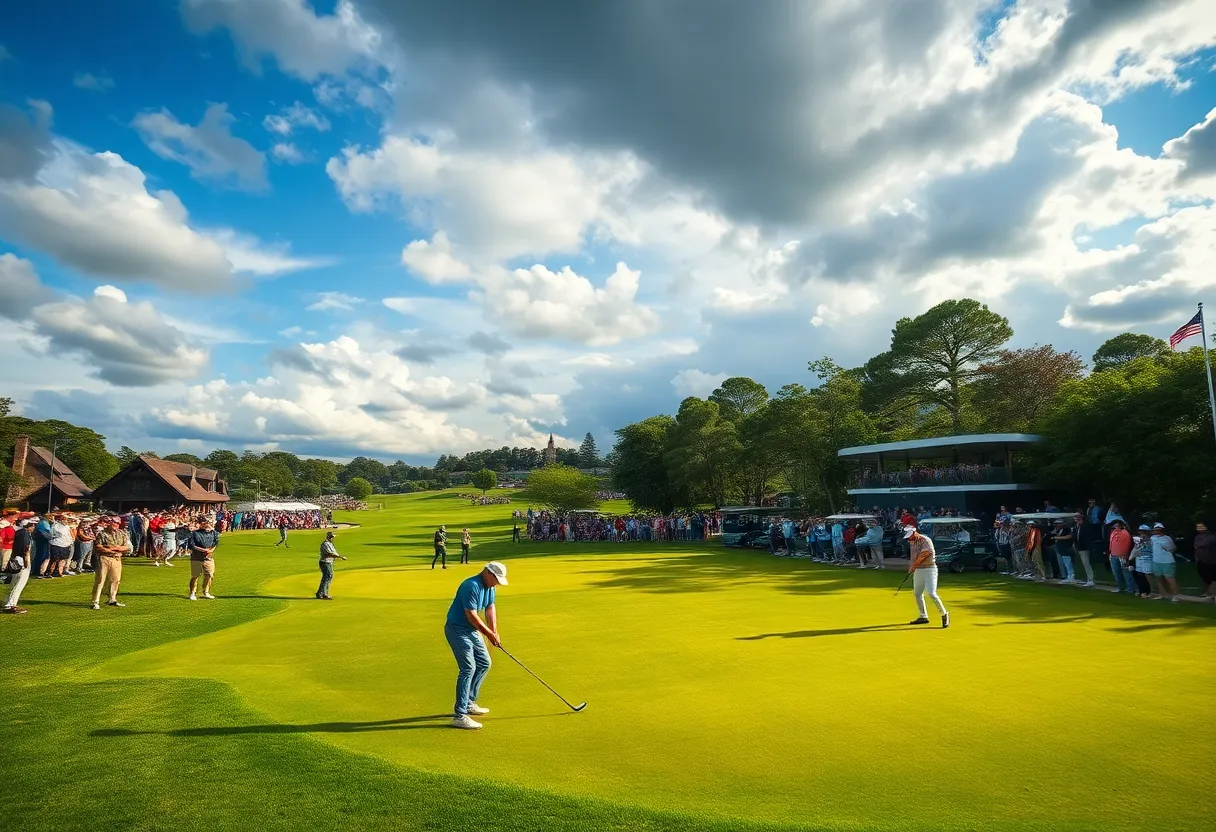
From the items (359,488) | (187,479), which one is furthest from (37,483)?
(359,488)

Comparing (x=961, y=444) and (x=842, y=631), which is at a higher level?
(x=961, y=444)

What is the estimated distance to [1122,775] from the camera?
6270mm

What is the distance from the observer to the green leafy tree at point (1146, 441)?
27016 mm

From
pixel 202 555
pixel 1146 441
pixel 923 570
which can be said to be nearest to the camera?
pixel 923 570

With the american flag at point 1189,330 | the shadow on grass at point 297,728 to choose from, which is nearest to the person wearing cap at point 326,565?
the shadow on grass at point 297,728

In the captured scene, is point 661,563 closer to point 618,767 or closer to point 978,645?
point 978,645

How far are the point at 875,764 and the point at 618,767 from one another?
257 centimetres

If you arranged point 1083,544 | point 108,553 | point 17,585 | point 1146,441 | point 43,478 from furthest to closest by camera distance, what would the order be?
point 43,478, point 1146,441, point 1083,544, point 108,553, point 17,585

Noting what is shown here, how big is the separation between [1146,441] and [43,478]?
8931cm

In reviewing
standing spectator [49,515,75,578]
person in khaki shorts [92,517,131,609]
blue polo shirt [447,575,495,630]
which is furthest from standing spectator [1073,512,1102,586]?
standing spectator [49,515,75,578]

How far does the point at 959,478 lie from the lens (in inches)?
1391

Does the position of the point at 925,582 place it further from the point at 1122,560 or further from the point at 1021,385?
the point at 1021,385

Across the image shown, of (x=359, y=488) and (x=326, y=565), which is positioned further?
(x=359, y=488)

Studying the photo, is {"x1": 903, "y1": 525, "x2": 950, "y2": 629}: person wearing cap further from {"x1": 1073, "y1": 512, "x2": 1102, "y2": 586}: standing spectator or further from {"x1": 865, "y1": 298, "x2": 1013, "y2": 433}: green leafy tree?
{"x1": 865, "y1": 298, "x2": 1013, "y2": 433}: green leafy tree
